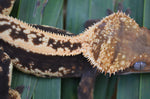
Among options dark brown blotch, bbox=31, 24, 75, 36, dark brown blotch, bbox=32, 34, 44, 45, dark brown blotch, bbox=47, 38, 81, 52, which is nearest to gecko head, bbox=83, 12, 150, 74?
dark brown blotch, bbox=47, 38, 81, 52

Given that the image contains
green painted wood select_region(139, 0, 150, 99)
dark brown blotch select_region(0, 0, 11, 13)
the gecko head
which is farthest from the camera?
dark brown blotch select_region(0, 0, 11, 13)

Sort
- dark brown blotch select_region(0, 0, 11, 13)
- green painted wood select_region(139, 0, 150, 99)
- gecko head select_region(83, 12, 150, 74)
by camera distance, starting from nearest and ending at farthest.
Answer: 1. gecko head select_region(83, 12, 150, 74)
2. green painted wood select_region(139, 0, 150, 99)
3. dark brown blotch select_region(0, 0, 11, 13)

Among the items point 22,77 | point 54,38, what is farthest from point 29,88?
point 54,38

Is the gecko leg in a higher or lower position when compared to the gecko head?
lower

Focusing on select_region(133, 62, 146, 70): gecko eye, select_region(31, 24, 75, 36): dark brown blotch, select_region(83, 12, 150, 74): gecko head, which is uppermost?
select_region(31, 24, 75, 36): dark brown blotch

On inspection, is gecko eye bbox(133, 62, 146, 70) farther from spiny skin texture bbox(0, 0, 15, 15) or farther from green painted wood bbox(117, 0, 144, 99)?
spiny skin texture bbox(0, 0, 15, 15)

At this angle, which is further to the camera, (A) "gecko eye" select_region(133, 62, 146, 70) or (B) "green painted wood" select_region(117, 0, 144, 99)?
(B) "green painted wood" select_region(117, 0, 144, 99)

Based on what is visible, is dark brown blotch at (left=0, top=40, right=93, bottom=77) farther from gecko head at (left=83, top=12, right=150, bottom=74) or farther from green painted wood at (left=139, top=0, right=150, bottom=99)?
green painted wood at (left=139, top=0, right=150, bottom=99)

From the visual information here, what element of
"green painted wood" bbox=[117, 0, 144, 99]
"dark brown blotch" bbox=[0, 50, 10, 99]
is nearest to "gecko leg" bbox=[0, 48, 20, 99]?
"dark brown blotch" bbox=[0, 50, 10, 99]

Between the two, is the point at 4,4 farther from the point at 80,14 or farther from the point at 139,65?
the point at 139,65
